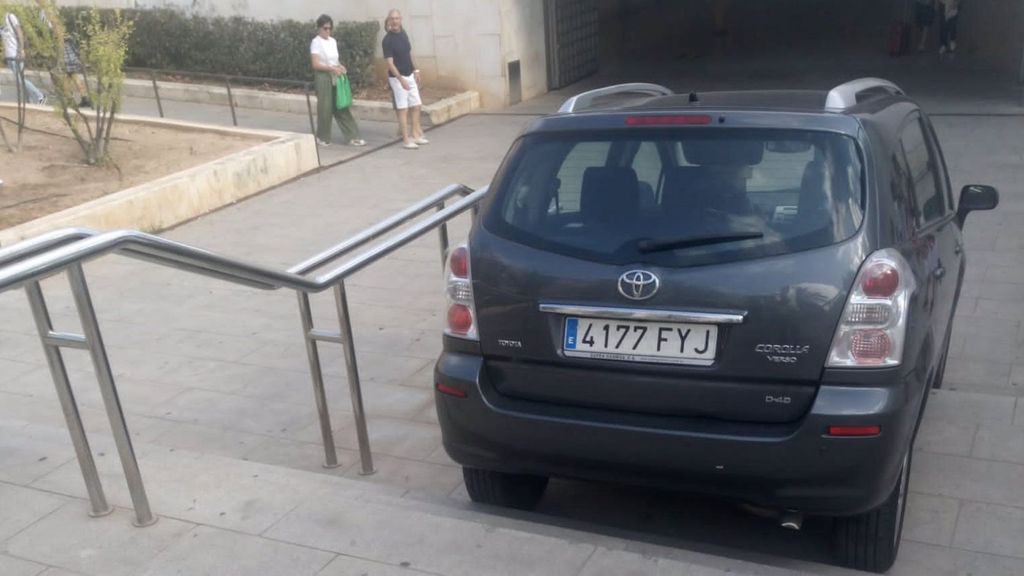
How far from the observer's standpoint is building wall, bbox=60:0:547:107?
1558 cm

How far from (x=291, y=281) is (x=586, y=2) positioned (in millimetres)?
14722

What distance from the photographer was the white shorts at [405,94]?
12859 mm

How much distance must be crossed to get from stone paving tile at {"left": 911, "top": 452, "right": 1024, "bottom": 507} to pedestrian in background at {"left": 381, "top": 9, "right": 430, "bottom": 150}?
9.40 metres

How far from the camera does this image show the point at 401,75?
12.9 metres

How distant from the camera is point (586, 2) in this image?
17922 mm

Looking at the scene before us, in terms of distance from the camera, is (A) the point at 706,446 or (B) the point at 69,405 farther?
(B) the point at 69,405

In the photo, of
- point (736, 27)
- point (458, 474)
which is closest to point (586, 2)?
point (736, 27)

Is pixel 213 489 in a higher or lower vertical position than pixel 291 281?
lower

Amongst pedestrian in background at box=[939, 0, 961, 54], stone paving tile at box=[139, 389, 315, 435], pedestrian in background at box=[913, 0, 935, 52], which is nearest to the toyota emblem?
stone paving tile at box=[139, 389, 315, 435]

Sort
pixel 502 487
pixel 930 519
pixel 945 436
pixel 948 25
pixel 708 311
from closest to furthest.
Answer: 1. pixel 708 311
2. pixel 930 519
3. pixel 502 487
4. pixel 945 436
5. pixel 948 25

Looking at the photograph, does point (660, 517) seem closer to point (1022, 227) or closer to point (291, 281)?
point (291, 281)

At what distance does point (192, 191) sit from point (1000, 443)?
799 centimetres

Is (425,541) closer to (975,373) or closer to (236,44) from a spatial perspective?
(975,373)

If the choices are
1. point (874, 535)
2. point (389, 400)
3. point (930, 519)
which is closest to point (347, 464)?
point (389, 400)
